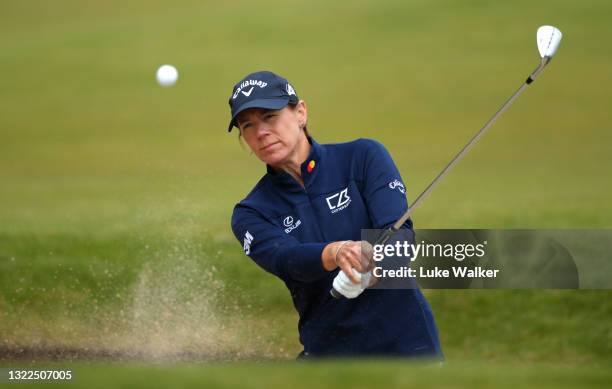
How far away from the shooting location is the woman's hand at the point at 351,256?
3388 mm

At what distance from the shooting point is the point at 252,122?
146 inches

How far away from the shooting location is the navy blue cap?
365 centimetres

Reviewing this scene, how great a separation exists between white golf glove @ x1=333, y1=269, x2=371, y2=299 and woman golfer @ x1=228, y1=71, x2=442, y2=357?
0.16 metres

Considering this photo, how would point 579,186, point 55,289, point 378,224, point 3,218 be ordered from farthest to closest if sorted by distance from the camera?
point 579,186
point 3,218
point 55,289
point 378,224

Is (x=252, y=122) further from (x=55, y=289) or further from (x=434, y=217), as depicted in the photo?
(x=434, y=217)

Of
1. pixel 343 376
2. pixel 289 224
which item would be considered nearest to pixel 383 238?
pixel 289 224

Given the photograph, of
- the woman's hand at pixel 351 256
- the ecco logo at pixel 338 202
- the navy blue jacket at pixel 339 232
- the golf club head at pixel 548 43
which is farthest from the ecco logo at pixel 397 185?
the golf club head at pixel 548 43

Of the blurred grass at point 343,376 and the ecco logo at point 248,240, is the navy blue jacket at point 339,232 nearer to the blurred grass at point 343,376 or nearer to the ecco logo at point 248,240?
the ecco logo at point 248,240

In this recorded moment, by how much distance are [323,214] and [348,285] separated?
351 mm

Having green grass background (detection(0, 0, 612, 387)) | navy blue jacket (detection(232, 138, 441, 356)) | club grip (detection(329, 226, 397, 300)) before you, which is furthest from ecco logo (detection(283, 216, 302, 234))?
green grass background (detection(0, 0, 612, 387))

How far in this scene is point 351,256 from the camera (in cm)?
340

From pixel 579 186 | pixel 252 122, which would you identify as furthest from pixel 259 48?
pixel 252 122

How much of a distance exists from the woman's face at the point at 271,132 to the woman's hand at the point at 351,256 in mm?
418

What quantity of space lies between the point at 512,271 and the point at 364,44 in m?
9.16
